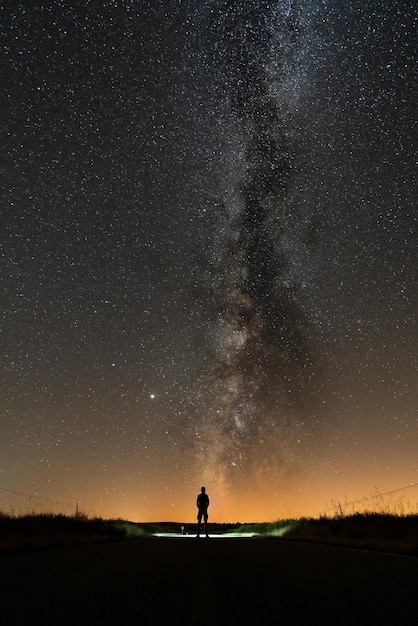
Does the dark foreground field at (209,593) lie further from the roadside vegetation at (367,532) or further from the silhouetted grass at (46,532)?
the silhouetted grass at (46,532)

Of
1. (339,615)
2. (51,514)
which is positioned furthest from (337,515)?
(339,615)

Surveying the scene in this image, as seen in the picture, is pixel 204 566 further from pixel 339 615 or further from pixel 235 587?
pixel 339 615

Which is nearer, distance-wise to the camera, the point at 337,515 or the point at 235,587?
the point at 235,587

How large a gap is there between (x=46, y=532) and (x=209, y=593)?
302 inches

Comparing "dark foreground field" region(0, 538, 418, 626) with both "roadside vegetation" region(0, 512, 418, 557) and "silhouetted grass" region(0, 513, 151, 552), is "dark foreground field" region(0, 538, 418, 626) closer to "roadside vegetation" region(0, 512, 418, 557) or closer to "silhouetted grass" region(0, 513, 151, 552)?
"roadside vegetation" region(0, 512, 418, 557)

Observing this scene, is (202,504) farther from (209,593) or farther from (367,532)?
(209,593)

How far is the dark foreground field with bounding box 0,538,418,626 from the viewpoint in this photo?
2501 mm

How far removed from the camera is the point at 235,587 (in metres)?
3.61

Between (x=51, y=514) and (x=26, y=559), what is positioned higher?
(x=51, y=514)

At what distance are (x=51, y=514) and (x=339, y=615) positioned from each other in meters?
11.5

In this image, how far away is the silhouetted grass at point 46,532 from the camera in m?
8.48

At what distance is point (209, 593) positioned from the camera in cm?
333

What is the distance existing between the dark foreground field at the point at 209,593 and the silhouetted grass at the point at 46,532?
3.39m

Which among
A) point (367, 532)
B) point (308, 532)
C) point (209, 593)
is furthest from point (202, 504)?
point (209, 593)
